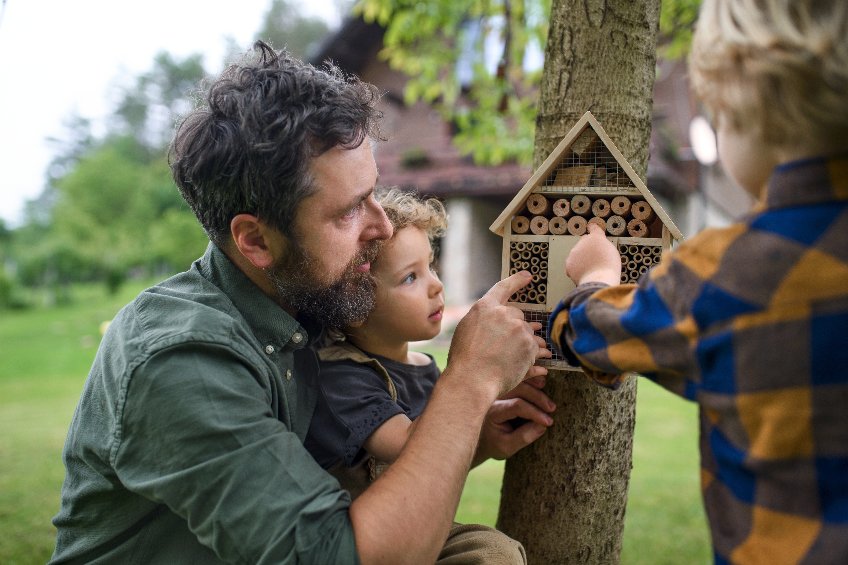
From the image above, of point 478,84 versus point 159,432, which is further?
point 478,84

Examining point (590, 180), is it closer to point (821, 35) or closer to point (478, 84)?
point (821, 35)

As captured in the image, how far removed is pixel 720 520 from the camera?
56.3 inches

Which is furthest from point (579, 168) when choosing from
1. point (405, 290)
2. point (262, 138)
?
point (262, 138)

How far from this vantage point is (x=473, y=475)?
6.56m

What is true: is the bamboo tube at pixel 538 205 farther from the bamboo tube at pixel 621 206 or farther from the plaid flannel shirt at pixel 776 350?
the plaid flannel shirt at pixel 776 350

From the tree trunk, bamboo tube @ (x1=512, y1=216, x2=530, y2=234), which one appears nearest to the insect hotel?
bamboo tube @ (x1=512, y1=216, x2=530, y2=234)

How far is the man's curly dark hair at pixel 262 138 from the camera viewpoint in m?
1.90

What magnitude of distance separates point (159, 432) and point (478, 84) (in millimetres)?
5774

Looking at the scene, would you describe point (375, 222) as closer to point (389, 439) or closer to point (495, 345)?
point (495, 345)

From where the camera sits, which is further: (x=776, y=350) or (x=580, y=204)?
(x=580, y=204)

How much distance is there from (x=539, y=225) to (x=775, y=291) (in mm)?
887

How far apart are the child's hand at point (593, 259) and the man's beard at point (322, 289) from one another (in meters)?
0.57

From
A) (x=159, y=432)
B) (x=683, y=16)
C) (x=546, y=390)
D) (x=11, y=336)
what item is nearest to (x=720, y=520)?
(x=546, y=390)

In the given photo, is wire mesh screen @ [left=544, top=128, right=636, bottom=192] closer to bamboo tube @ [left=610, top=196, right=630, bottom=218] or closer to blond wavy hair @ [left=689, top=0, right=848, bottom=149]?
bamboo tube @ [left=610, top=196, right=630, bottom=218]
